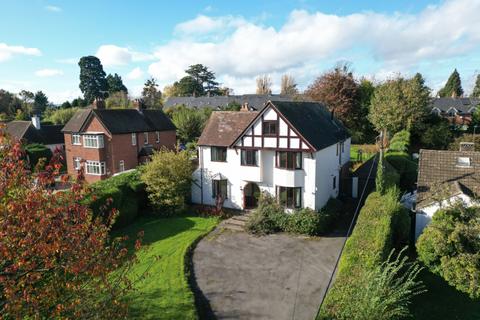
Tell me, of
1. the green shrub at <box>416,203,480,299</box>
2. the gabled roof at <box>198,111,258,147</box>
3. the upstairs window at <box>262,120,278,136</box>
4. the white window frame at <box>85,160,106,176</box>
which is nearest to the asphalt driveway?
the green shrub at <box>416,203,480,299</box>

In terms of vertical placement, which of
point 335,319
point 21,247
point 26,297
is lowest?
point 335,319

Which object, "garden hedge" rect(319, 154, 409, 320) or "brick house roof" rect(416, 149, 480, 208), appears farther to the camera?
"brick house roof" rect(416, 149, 480, 208)

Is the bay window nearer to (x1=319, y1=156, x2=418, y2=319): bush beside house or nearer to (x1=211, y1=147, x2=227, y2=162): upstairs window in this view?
(x1=319, y1=156, x2=418, y2=319): bush beside house

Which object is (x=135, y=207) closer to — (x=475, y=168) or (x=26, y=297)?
(x=26, y=297)

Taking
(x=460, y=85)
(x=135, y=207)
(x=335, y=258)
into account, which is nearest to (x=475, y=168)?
(x=335, y=258)

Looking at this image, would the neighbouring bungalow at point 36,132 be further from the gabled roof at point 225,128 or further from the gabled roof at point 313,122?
the gabled roof at point 313,122

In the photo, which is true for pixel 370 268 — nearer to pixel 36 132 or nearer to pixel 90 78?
pixel 36 132

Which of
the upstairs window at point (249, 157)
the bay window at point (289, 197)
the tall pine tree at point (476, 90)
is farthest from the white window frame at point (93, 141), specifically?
the tall pine tree at point (476, 90)
